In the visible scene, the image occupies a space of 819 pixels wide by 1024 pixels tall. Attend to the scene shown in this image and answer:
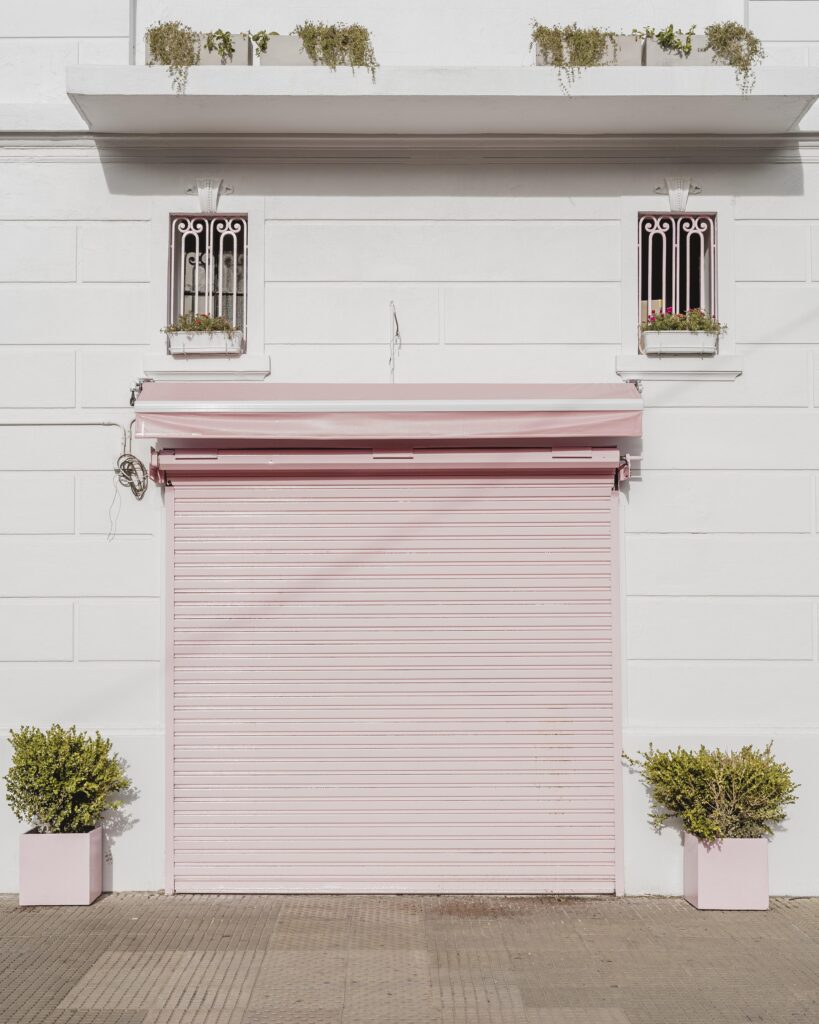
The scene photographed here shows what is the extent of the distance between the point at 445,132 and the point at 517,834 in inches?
213

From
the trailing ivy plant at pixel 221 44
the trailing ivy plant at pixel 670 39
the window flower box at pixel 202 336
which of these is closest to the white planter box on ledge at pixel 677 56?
the trailing ivy plant at pixel 670 39

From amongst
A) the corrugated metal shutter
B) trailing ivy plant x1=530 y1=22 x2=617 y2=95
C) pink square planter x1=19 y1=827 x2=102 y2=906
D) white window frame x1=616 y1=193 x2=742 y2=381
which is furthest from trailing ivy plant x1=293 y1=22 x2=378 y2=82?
pink square planter x1=19 y1=827 x2=102 y2=906

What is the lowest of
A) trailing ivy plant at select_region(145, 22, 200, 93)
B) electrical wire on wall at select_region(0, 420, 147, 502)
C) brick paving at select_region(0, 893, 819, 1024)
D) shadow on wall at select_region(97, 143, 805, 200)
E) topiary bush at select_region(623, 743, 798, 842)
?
brick paving at select_region(0, 893, 819, 1024)

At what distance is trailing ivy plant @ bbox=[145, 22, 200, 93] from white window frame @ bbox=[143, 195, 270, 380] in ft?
3.06

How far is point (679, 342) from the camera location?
8.36 metres

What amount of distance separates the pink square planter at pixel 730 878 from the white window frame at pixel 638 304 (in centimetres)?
351

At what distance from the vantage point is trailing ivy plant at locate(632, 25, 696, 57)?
8234mm

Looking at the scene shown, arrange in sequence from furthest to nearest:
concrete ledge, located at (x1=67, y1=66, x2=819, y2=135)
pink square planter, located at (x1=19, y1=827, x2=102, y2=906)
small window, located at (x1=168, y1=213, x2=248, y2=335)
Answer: small window, located at (x1=168, y1=213, x2=248, y2=335)
concrete ledge, located at (x1=67, y1=66, x2=819, y2=135)
pink square planter, located at (x1=19, y1=827, x2=102, y2=906)

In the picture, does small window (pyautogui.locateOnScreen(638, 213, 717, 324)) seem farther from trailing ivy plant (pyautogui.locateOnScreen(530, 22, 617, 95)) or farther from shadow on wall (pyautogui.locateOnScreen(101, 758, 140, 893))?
shadow on wall (pyautogui.locateOnScreen(101, 758, 140, 893))

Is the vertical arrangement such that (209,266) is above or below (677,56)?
below

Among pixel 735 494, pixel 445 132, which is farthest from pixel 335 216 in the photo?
pixel 735 494

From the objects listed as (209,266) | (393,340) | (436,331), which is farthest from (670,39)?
(209,266)

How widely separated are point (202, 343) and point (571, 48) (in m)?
3.57

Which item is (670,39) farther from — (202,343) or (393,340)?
(202,343)
